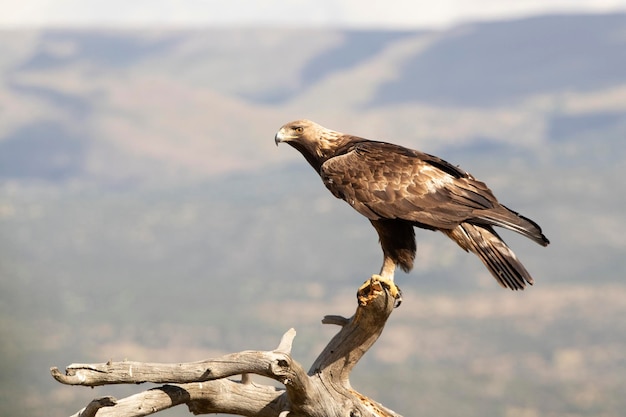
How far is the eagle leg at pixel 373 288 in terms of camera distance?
11.2 metres

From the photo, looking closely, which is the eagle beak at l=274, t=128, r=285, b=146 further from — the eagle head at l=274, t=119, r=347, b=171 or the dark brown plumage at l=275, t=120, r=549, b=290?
the dark brown plumage at l=275, t=120, r=549, b=290

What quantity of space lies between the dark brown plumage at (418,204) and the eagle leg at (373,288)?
392 millimetres

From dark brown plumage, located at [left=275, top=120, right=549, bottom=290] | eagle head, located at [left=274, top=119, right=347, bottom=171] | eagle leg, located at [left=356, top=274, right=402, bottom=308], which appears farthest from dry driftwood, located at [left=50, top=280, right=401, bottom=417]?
eagle head, located at [left=274, top=119, right=347, bottom=171]

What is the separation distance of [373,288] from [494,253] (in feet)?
4.21

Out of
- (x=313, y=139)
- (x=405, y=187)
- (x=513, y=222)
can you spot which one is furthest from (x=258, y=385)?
(x=313, y=139)

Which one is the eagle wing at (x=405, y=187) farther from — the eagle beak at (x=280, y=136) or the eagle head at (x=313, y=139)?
the eagle beak at (x=280, y=136)

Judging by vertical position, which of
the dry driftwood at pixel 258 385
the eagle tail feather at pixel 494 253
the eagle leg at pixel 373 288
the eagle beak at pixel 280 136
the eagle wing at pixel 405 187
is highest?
the eagle beak at pixel 280 136

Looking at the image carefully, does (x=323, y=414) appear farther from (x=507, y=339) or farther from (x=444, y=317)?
(x=444, y=317)

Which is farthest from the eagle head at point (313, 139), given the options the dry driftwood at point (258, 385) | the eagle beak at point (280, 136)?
the dry driftwood at point (258, 385)

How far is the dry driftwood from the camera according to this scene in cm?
901

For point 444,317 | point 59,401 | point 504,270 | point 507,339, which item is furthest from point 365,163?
point 444,317

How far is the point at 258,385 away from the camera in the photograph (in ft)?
35.6

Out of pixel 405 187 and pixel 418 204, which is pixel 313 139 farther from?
pixel 418 204

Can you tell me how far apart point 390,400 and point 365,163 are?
82370 millimetres
